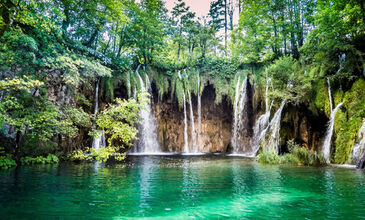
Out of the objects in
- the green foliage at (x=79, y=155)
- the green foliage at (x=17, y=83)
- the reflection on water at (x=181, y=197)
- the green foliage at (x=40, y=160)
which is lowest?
the reflection on water at (x=181, y=197)

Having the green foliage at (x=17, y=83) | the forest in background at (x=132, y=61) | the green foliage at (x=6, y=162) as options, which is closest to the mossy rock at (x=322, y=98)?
the forest in background at (x=132, y=61)

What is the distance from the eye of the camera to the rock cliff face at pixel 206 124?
73.1 ft

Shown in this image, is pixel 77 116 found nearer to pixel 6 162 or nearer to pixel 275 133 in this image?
pixel 6 162

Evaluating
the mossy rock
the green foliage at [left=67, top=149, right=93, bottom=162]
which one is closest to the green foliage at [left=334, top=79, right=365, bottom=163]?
A: the mossy rock

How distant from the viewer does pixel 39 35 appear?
10.3m

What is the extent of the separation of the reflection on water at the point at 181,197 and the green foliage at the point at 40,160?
3542 millimetres

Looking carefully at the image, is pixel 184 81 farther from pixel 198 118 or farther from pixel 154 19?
pixel 154 19

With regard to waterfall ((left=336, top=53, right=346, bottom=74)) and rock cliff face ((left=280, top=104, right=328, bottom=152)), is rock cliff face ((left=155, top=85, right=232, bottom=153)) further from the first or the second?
waterfall ((left=336, top=53, right=346, bottom=74))

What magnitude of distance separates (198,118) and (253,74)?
6945 mm

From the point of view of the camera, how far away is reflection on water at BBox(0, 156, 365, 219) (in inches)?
158

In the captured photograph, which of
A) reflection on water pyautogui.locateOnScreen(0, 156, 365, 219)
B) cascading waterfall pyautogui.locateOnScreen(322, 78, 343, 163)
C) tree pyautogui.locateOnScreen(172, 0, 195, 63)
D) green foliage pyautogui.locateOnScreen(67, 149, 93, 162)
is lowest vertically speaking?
reflection on water pyautogui.locateOnScreen(0, 156, 365, 219)

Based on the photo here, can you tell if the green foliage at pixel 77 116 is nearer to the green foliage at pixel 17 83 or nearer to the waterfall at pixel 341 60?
the green foliage at pixel 17 83

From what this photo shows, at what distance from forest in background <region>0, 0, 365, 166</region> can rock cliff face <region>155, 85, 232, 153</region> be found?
6.03 ft

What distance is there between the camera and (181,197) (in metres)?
5.09
